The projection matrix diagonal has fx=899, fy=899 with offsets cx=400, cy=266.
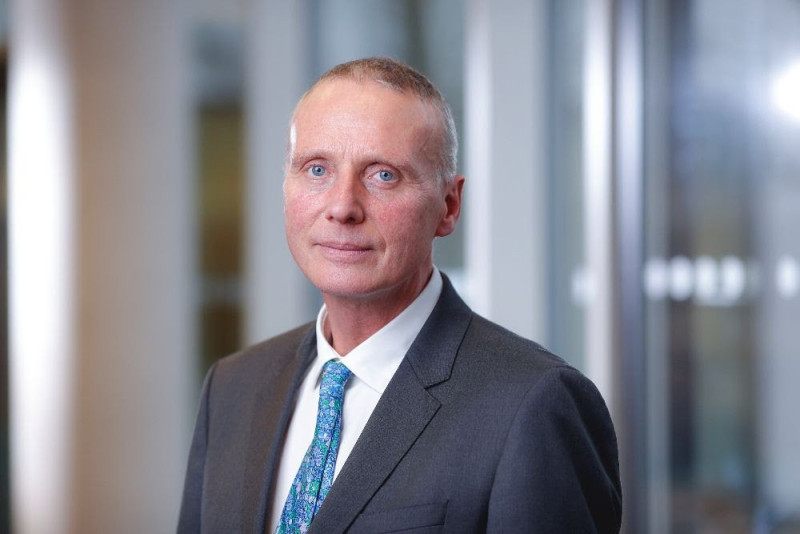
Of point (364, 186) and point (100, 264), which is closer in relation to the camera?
point (364, 186)

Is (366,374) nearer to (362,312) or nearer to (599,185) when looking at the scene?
(362,312)

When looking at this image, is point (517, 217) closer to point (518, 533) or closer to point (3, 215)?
point (3, 215)

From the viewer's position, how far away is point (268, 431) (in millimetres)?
1349

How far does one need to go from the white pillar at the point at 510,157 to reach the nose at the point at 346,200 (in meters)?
2.12

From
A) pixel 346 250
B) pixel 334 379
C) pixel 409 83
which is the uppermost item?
pixel 409 83

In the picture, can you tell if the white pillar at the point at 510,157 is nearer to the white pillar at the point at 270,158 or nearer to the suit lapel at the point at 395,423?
the white pillar at the point at 270,158

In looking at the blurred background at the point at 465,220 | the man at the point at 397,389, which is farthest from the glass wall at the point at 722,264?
the man at the point at 397,389

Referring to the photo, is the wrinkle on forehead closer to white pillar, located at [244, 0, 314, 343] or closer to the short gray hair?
the short gray hair

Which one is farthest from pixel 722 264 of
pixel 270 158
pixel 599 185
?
pixel 270 158

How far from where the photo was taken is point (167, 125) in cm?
346

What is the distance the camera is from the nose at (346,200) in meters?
1.17

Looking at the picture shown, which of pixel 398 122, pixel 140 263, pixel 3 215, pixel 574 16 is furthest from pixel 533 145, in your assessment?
pixel 398 122

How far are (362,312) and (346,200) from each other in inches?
7.3

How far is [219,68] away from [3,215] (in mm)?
978
